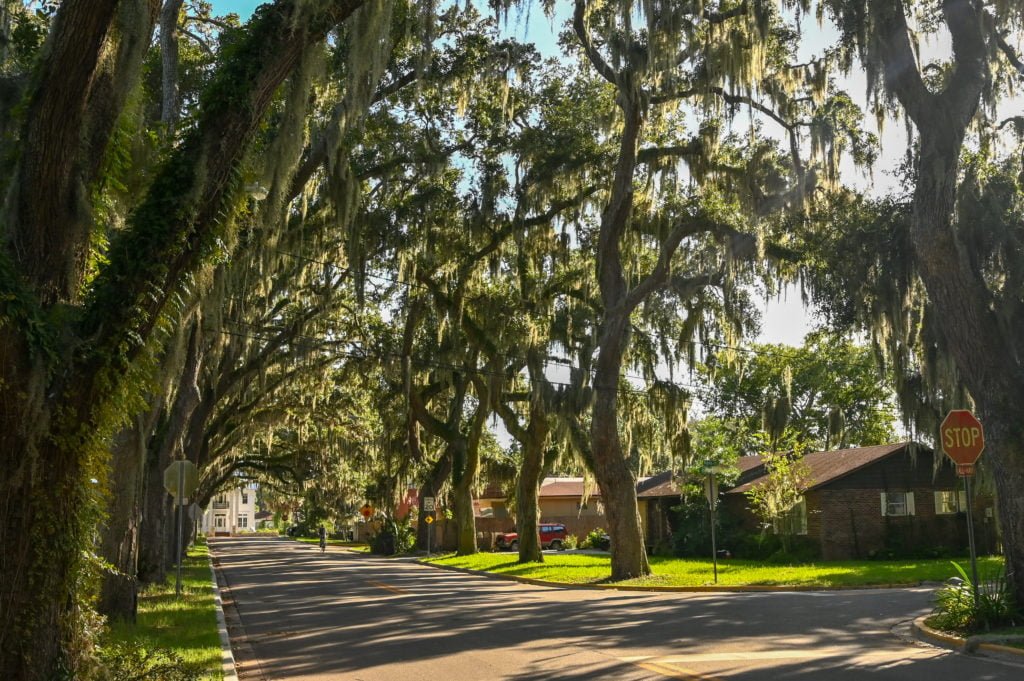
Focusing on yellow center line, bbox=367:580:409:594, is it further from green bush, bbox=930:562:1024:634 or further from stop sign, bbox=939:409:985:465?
stop sign, bbox=939:409:985:465

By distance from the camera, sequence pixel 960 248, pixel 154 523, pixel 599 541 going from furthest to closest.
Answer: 1. pixel 599 541
2. pixel 154 523
3. pixel 960 248

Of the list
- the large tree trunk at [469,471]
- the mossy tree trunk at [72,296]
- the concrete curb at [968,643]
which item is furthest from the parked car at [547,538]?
the mossy tree trunk at [72,296]

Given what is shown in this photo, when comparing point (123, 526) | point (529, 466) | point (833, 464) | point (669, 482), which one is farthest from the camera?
point (669, 482)

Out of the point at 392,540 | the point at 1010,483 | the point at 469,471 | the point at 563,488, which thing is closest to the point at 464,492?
the point at 469,471

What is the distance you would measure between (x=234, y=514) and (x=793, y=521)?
464ft

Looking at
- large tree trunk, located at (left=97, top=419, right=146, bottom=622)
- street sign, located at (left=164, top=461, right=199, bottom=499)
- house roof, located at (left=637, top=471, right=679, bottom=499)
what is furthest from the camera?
house roof, located at (left=637, top=471, right=679, bottom=499)

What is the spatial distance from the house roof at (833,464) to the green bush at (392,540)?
18719mm

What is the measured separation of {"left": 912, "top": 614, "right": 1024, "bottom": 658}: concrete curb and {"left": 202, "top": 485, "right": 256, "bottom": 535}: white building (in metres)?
133

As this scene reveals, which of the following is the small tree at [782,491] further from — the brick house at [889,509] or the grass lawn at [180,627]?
the grass lawn at [180,627]

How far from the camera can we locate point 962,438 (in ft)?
40.0

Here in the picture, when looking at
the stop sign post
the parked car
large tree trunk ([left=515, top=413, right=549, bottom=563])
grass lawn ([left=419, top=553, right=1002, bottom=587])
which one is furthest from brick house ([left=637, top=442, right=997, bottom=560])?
the parked car

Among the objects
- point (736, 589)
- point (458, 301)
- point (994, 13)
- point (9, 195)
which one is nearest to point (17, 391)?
point (9, 195)

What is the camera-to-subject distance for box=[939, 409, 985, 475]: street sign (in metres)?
12.1

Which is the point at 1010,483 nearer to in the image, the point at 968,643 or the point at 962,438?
the point at 962,438
